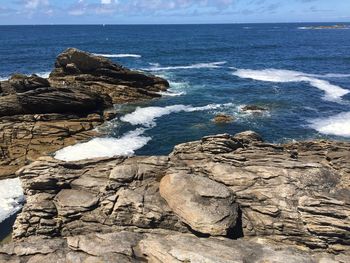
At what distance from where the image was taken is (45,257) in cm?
1780

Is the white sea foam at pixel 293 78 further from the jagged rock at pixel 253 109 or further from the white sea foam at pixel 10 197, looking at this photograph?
the white sea foam at pixel 10 197

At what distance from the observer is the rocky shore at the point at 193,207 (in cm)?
1783

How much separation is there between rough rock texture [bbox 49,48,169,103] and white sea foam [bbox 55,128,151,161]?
1488cm

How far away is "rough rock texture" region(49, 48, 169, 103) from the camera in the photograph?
58656mm

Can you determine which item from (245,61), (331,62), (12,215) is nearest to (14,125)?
(12,215)

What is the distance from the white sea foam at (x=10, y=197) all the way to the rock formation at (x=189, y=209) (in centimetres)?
795

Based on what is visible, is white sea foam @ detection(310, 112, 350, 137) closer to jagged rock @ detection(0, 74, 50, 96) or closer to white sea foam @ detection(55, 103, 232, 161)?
white sea foam @ detection(55, 103, 232, 161)

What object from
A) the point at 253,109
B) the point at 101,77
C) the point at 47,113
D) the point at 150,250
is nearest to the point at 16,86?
the point at 47,113

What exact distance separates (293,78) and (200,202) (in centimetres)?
6311

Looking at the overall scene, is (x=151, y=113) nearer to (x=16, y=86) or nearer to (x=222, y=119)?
(x=222, y=119)

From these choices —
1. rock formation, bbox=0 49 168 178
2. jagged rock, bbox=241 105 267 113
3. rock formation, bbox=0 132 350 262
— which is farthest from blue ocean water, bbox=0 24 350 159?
rock formation, bbox=0 132 350 262

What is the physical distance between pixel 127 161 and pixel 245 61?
85887 mm

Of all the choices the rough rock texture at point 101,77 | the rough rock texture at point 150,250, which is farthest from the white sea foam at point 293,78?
the rough rock texture at point 150,250

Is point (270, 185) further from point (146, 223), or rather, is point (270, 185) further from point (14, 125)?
point (14, 125)
